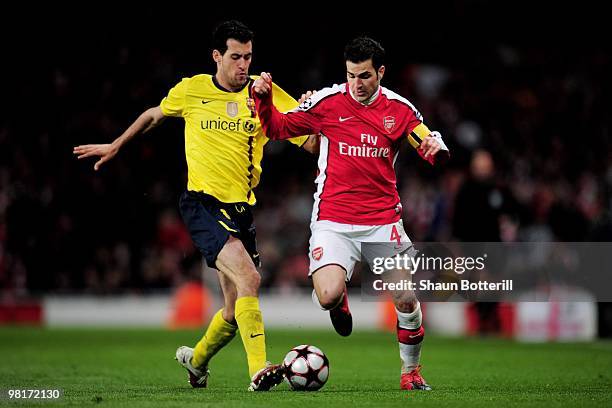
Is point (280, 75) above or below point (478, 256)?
above

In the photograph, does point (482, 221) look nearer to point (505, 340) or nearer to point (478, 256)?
point (478, 256)

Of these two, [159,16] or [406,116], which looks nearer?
[406,116]

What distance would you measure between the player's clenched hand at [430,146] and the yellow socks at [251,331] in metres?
1.53

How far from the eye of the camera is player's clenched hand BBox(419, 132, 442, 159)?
7.21m

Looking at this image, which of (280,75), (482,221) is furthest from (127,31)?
(482,221)

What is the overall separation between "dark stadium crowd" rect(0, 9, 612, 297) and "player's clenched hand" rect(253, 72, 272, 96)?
6.73 m

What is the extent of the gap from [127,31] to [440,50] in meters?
9.11

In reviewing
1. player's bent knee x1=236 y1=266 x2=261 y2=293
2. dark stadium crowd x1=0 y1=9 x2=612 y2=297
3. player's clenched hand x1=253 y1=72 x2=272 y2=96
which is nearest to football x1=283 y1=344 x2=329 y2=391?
player's bent knee x1=236 y1=266 x2=261 y2=293

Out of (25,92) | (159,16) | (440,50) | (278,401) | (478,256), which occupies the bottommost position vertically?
(278,401)

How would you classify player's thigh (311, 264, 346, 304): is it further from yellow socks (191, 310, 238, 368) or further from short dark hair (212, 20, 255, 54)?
short dark hair (212, 20, 255, 54)

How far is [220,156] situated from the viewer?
7.90m

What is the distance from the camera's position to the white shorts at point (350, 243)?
7637 mm

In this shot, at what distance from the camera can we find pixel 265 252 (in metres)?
19.1

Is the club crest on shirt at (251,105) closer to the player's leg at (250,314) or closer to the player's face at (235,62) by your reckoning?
Result: the player's face at (235,62)
